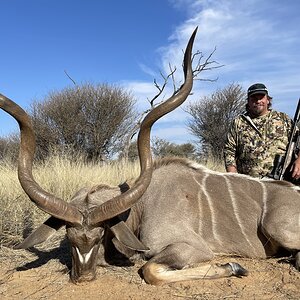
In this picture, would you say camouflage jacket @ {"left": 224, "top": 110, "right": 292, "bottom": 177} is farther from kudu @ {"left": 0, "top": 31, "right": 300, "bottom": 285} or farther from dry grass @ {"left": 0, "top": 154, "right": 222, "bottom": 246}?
dry grass @ {"left": 0, "top": 154, "right": 222, "bottom": 246}

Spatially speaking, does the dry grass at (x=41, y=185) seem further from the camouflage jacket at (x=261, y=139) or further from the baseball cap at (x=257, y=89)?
the baseball cap at (x=257, y=89)

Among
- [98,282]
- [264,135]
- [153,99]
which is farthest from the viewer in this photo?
[153,99]

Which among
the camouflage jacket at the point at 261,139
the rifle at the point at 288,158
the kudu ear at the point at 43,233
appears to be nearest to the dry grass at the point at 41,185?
the kudu ear at the point at 43,233

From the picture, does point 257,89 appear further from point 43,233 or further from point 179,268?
point 43,233

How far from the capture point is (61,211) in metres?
3.16

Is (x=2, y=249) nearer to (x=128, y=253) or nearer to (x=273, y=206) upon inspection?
(x=128, y=253)

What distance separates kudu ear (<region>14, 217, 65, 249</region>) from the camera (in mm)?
3320

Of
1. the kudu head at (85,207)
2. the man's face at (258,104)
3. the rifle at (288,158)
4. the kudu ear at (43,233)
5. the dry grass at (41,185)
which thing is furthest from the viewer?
the man's face at (258,104)

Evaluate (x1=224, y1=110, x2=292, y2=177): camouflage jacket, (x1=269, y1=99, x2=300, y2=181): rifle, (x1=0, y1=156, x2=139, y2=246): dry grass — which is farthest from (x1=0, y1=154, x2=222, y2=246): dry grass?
(x1=269, y1=99, x2=300, y2=181): rifle

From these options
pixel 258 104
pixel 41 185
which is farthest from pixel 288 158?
pixel 41 185

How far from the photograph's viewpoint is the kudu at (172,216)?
323 cm

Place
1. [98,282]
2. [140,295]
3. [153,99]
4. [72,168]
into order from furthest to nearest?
[153,99], [72,168], [98,282], [140,295]

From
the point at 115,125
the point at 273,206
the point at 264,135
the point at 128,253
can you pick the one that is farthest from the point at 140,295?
the point at 115,125

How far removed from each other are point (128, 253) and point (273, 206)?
1357mm
